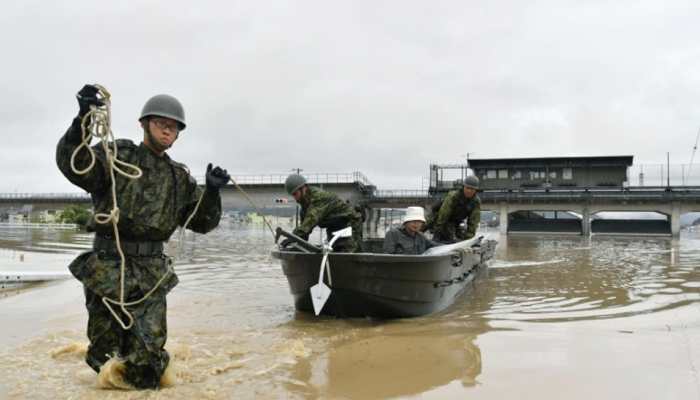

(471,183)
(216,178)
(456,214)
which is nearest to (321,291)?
(216,178)

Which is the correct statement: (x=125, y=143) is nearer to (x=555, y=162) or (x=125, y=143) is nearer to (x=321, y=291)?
(x=321, y=291)

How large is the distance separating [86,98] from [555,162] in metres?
52.0

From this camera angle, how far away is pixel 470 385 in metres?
4.03

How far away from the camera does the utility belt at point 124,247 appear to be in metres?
3.49

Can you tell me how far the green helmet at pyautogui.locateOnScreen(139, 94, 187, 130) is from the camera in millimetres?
3588

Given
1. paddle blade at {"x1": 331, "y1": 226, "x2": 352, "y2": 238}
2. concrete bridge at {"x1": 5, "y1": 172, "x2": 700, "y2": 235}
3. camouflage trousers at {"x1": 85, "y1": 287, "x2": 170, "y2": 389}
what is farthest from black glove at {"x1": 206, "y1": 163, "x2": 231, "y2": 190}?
concrete bridge at {"x1": 5, "y1": 172, "x2": 700, "y2": 235}

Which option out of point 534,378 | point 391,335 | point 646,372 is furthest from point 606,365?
point 391,335

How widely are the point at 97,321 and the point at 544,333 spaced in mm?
4546

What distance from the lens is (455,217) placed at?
1078 centimetres

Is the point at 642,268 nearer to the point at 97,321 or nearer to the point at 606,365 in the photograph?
the point at 606,365

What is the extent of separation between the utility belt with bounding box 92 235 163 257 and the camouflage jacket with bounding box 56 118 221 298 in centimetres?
3

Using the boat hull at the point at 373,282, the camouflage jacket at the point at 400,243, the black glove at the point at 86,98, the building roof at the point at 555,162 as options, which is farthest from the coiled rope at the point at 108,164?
the building roof at the point at 555,162

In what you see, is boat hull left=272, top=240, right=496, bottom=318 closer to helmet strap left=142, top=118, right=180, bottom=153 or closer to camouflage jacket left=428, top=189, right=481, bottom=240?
helmet strap left=142, top=118, right=180, bottom=153

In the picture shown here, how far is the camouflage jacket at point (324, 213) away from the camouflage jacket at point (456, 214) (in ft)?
11.3
